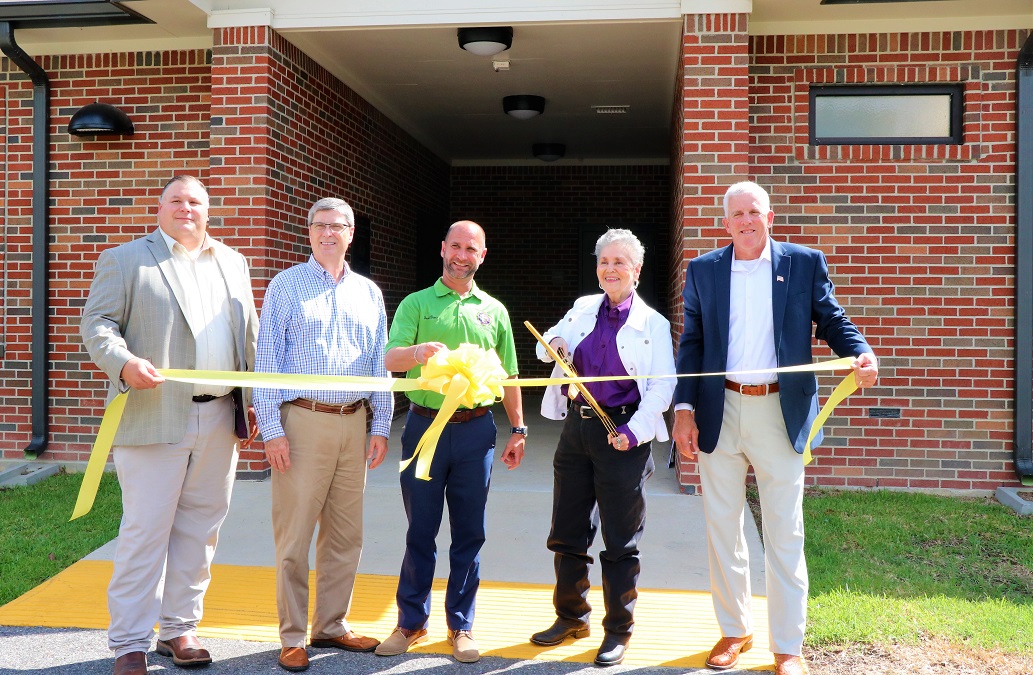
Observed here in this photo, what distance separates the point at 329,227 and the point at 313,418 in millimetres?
796

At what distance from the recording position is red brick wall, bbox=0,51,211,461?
7367 millimetres

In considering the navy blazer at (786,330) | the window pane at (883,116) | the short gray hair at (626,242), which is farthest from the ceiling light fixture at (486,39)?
the navy blazer at (786,330)

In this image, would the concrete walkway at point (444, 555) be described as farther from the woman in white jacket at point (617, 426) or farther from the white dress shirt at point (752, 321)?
the white dress shirt at point (752, 321)

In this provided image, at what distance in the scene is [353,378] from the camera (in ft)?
11.7

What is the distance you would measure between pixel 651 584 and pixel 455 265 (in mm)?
2142

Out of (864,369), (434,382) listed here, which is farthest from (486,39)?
(864,369)

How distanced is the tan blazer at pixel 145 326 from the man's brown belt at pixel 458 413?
3.10 feet

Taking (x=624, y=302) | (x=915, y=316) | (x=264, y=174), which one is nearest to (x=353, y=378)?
(x=624, y=302)

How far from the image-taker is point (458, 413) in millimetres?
3734

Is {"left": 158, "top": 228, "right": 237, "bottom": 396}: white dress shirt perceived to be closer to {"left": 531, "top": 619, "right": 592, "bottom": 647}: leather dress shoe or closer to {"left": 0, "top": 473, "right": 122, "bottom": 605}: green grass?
{"left": 531, "top": 619, "right": 592, "bottom": 647}: leather dress shoe

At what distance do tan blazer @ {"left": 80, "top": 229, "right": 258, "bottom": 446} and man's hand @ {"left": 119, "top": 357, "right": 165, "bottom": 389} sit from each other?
0.36 ft

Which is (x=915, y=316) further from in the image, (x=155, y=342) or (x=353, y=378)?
(x=155, y=342)

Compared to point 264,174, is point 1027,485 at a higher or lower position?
lower

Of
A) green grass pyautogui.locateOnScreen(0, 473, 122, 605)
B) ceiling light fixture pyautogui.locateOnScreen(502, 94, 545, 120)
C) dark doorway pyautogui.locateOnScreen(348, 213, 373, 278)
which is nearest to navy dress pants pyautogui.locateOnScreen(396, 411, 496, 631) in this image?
green grass pyautogui.locateOnScreen(0, 473, 122, 605)
